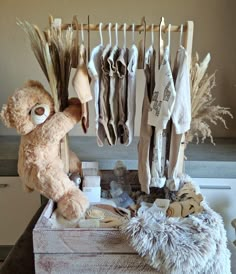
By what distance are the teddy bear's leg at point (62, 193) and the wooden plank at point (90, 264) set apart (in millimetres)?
156

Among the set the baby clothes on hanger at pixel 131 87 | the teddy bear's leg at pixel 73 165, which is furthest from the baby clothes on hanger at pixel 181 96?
the teddy bear's leg at pixel 73 165

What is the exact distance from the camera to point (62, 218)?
4.01 feet

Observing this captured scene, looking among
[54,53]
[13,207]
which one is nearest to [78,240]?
[54,53]

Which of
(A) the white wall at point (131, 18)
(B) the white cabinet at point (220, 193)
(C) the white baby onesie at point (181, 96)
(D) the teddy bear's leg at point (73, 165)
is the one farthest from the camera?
(A) the white wall at point (131, 18)

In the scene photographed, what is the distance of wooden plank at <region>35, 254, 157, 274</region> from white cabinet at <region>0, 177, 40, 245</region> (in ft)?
2.25

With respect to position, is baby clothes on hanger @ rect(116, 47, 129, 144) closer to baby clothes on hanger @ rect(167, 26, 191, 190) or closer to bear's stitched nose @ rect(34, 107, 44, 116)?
baby clothes on hanger @ rect(167, 26, 191, 190)

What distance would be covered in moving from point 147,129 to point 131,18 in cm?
100

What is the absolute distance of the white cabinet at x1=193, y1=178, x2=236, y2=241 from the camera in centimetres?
170

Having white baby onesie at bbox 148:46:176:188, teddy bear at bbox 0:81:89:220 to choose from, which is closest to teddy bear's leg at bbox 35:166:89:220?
teddy bear at bbox 0:81:89:220

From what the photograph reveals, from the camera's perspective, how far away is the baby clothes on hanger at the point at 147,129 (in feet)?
3.97

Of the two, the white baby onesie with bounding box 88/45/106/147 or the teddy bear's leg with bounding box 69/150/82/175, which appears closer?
the white baby onesie with bounding box 88/45/106/147

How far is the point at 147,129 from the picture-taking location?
125cm

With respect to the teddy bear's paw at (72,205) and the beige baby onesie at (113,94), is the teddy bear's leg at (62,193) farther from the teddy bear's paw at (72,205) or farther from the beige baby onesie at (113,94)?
the beige baby onesie at (113,94)

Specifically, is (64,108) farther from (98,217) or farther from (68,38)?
(98,217)
